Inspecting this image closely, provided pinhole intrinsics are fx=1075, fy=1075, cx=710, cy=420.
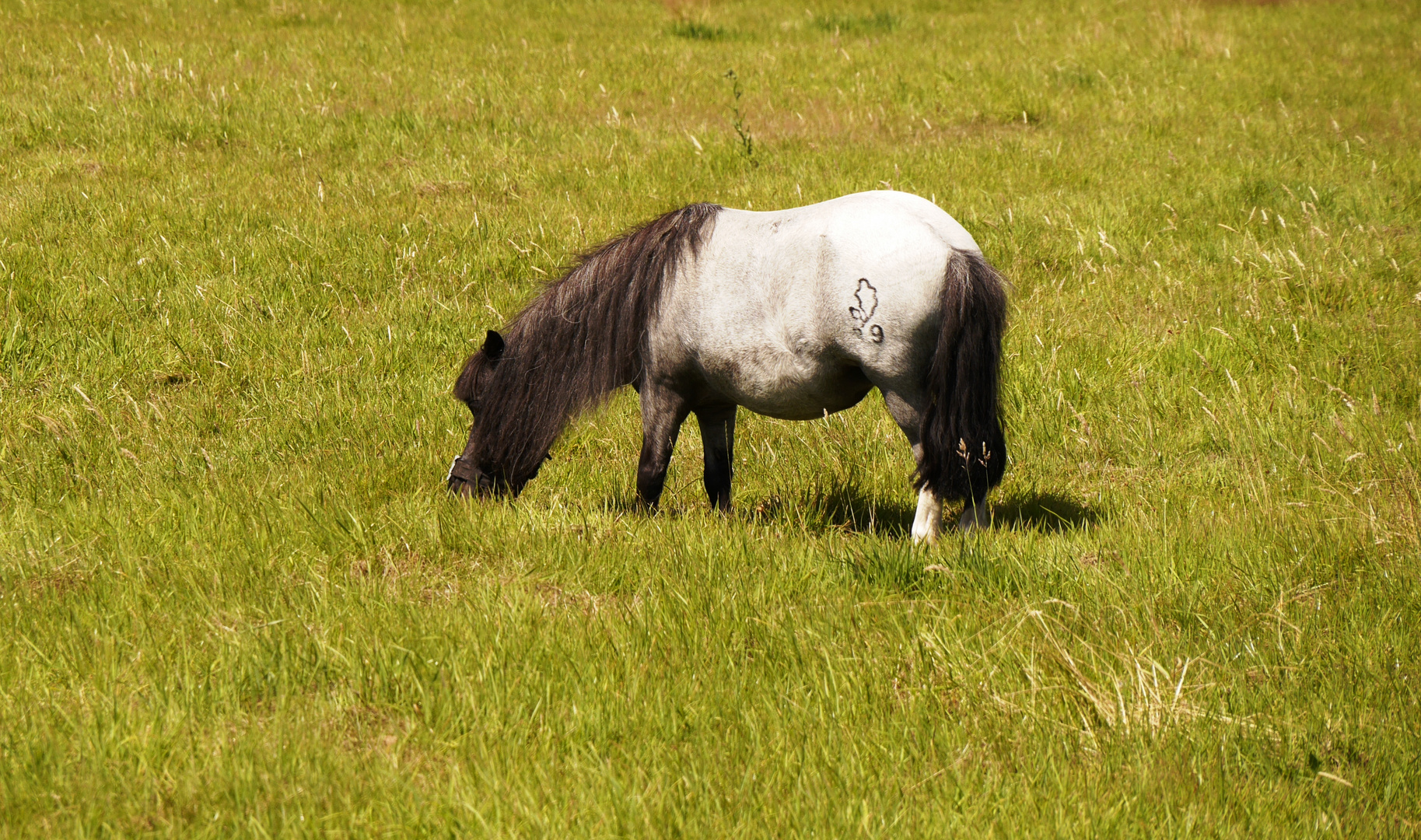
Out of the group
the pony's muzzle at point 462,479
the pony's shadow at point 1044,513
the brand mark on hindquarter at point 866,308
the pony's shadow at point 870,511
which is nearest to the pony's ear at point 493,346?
the pony's muzzle at point 462,479

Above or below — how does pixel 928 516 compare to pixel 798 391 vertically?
below

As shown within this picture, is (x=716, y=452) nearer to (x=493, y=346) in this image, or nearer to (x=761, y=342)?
(x=761, y=342)

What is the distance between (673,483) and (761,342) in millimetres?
1529

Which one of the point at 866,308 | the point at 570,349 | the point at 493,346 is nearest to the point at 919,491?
the point at 866,308

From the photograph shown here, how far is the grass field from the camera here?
2748 millimetres

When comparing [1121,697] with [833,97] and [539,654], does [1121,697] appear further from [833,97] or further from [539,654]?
[833,97]

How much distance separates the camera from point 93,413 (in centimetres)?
589

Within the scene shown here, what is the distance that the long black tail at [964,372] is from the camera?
13.0ft

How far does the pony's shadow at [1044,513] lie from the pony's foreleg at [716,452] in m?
1.26

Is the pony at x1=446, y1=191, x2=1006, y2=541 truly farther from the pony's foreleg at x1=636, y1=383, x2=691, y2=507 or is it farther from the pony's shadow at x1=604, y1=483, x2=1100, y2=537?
the pony's shadow at x1=604, y1=483, x2=1100, y2=537

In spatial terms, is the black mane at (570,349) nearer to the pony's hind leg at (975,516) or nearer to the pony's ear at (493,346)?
the pony's ear at (493,346)

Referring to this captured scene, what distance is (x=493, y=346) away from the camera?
5.05 meters

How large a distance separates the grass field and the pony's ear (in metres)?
0.71

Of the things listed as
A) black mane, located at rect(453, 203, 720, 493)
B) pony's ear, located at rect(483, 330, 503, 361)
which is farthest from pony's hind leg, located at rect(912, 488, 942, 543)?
pony's ear, located at rect(483, 330, 503, 361)
